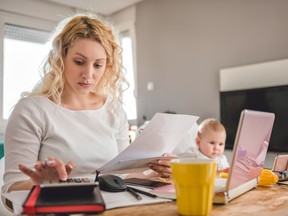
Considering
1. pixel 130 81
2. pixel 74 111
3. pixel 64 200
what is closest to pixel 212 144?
pixel 74 111

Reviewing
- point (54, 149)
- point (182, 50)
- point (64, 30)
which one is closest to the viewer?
point (54, 149)

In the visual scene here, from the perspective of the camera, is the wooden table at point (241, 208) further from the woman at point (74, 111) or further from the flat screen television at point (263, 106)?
the flat screen television at point (263, 106)

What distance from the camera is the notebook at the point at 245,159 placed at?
2.04 feet

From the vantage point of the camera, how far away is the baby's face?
2045 mm

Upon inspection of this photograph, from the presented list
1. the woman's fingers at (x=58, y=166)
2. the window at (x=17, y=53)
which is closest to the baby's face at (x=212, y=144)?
the woman's fingers at (x=58, y=166)

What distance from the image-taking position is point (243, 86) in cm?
332

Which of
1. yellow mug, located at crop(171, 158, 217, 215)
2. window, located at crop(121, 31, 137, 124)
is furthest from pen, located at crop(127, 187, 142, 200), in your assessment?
window, located at crop(121, 31, 137, 124)

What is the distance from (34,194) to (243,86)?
10.1 feet

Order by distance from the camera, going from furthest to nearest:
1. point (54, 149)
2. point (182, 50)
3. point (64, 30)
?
point (182, 50), point (64, 30), point (54, 149)

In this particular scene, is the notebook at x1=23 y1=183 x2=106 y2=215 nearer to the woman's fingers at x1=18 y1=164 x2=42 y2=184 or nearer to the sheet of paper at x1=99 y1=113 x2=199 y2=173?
the woman's fingers at x1=18 y1=164 x2=42 y2=184

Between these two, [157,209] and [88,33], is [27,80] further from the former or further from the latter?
[157,209]

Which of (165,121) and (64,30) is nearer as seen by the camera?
(165,121)

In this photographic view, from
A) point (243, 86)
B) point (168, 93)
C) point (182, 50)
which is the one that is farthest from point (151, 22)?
point (243, 86)

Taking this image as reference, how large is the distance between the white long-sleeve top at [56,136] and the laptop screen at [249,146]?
0.55 meters
